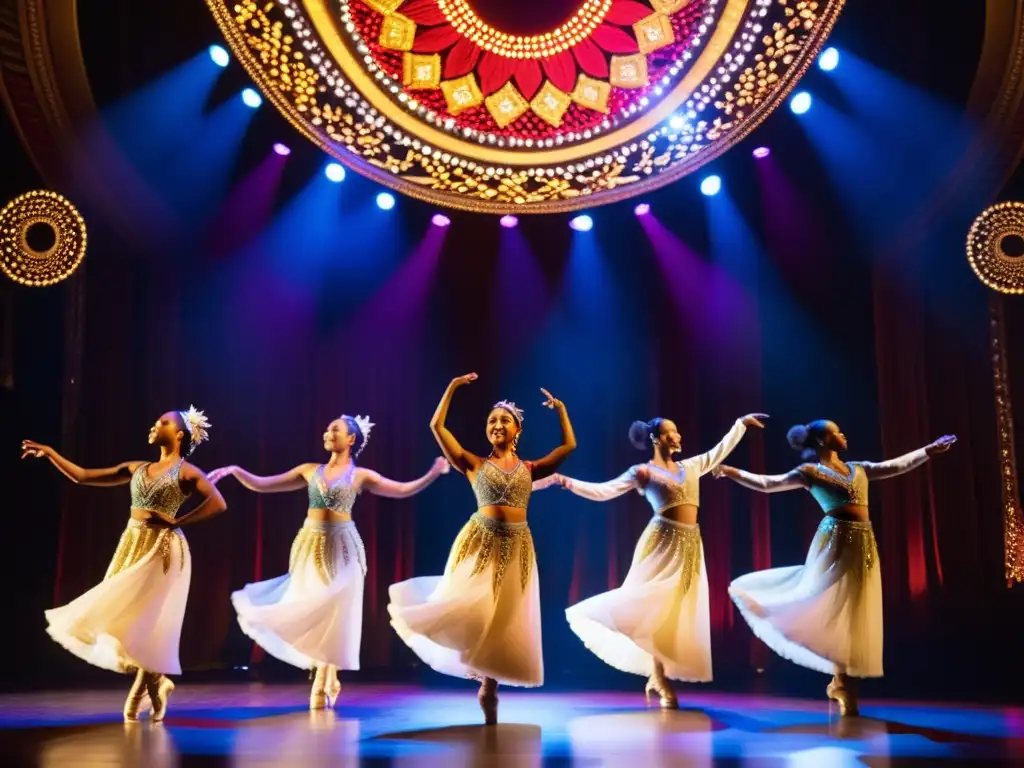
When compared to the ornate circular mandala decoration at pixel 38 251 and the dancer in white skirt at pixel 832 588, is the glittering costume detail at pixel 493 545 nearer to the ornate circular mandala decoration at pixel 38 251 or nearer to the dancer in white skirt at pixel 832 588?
the dancer in white skirt at pixel 832 588

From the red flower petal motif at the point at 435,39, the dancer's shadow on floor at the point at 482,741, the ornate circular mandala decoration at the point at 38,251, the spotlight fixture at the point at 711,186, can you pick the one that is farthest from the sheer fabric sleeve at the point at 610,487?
the ornate circular mandala decoration at the point at 38,251

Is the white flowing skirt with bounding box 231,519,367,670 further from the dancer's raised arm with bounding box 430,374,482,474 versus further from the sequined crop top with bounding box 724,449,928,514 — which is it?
the sequined crop top with bounding box 724,449,928,514

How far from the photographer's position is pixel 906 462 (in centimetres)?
438

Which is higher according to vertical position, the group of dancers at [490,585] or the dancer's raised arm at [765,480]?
the dancer's raised arm at [765,480]

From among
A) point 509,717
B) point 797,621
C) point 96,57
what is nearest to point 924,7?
point 797,621

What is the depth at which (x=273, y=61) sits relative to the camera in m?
5.21

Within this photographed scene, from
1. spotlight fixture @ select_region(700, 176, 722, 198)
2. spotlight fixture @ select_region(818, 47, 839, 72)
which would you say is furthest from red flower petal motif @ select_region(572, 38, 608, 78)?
spotlight fixture @ select_region(818, 47, 839, 72)

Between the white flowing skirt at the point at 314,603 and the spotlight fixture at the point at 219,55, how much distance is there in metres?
2.77

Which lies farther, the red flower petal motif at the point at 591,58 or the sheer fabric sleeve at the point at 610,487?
the red flower petal motif at the point at 591,58

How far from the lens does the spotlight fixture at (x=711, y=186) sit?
5.98 meters

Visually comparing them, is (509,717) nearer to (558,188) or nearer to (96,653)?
(96,653)

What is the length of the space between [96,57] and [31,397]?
1995 millimetres

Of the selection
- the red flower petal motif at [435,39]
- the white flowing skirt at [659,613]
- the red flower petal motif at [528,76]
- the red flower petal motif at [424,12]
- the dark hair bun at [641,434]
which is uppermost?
the red flower petal motif at [424,12]

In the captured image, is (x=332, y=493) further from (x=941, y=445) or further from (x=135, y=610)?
(x=941, y=445)
